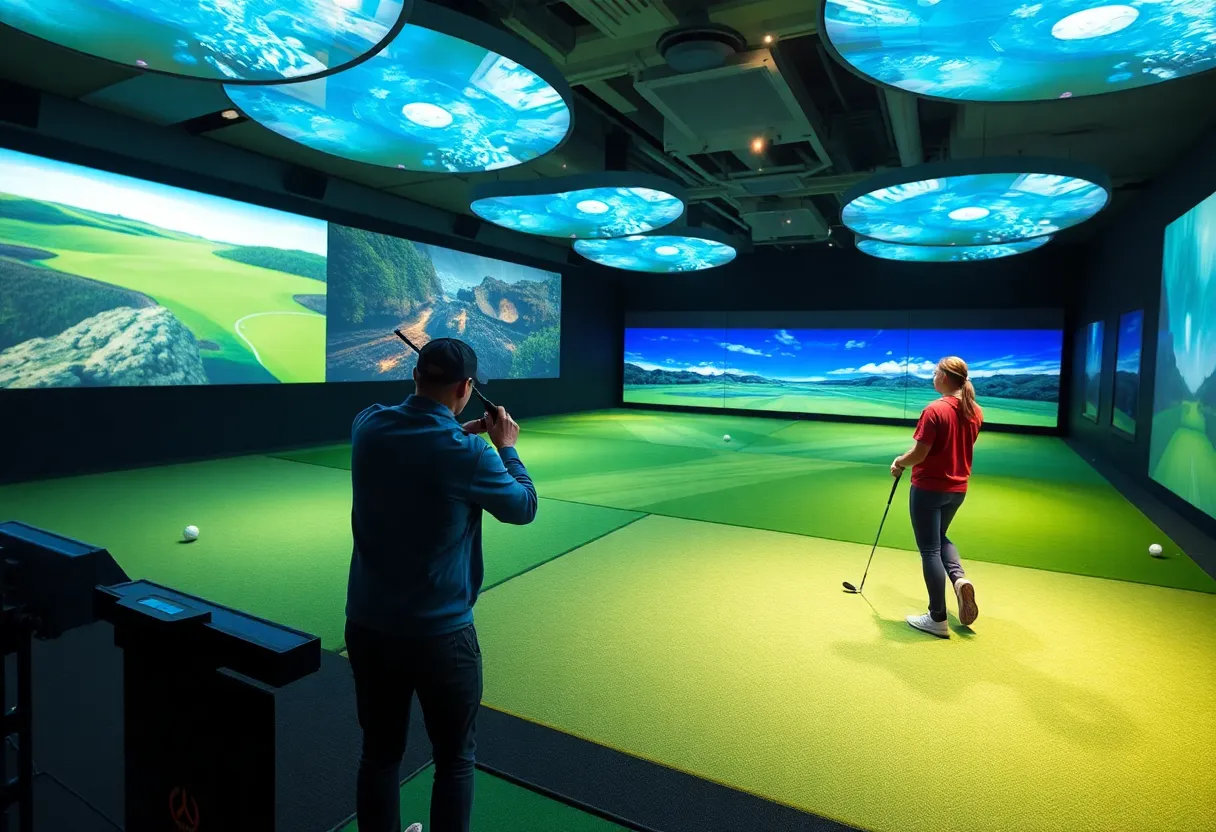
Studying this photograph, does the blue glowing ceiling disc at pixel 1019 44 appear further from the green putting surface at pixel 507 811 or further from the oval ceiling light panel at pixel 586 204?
the green putting surface at pixel 507 811

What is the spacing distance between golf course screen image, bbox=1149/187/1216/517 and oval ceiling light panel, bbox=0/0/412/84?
690 centimetres

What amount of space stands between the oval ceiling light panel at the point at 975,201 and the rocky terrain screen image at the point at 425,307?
617 cm

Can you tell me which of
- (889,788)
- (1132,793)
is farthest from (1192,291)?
(889,788)

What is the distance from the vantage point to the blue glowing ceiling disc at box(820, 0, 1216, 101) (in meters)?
3.18

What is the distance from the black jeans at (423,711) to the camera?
155 centimetres

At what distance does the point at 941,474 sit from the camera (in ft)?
11.6

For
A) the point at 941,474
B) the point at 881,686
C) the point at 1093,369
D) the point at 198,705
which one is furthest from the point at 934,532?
the point at 1093,369

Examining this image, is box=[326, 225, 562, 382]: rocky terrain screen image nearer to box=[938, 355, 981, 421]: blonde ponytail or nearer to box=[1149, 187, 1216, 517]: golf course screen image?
box=[938, 355, 981, 421]: blonde ponytail

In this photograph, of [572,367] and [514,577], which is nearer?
[514,577]

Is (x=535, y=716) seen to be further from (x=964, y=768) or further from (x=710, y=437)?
(x=710, y=437)

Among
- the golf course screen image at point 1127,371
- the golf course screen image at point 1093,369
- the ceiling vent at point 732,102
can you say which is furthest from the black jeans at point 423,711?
the golf course screen image at point 1093,369

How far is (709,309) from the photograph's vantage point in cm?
1703

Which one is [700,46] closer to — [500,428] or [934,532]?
[934,532]

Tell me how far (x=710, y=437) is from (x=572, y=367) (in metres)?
4.99
